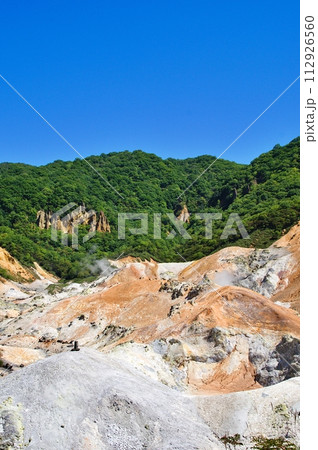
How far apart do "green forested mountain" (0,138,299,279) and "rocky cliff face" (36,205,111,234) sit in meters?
1.20

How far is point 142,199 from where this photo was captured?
97.3m

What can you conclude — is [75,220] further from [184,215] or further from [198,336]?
[198,336]

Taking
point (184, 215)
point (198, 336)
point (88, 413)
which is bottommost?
point (88, 413)

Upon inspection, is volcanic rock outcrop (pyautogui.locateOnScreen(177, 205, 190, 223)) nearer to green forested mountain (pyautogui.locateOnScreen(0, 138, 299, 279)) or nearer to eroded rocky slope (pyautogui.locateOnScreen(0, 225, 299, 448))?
green forested mountain (pyautogui.locateOnScreen(0, 138, 299, 279))

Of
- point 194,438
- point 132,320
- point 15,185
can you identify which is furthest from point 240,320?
point 15,185

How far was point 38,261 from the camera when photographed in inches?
2766

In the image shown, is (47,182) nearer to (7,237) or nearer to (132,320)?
(7,237)

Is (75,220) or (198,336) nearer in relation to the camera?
(198,336)

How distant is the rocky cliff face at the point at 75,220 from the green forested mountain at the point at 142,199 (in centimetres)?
120

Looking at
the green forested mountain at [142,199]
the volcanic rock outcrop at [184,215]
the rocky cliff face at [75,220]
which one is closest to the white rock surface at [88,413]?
the green forested mountain at [142,199]

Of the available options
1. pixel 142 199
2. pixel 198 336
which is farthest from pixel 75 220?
pixel 198 336

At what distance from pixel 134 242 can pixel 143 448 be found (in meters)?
59.9

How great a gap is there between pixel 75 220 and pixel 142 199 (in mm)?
16601
